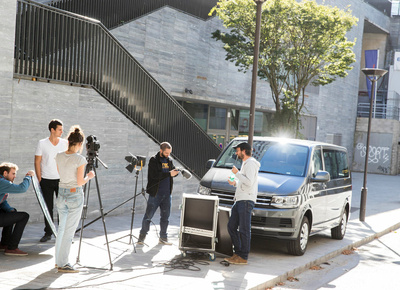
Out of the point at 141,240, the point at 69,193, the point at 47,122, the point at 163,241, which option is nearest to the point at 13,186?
the point at 69,193

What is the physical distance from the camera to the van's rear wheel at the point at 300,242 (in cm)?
920

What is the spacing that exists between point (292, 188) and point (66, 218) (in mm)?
4097

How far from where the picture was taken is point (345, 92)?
36344 mm

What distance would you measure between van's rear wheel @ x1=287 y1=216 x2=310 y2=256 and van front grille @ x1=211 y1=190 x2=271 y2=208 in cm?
78

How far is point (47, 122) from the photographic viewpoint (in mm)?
10703

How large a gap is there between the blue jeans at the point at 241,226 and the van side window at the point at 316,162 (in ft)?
7.82

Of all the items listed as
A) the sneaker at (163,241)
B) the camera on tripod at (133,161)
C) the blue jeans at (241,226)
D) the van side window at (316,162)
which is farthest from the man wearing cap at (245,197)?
the van side window at (316,162)

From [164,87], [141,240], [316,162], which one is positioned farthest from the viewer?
[164,87]

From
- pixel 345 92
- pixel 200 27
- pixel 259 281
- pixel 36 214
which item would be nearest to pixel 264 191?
pixel 259 281

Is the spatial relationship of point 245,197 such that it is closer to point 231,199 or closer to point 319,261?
point 231,199

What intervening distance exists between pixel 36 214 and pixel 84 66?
3.30m

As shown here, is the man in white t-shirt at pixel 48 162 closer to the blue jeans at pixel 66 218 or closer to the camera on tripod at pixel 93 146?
the camera on tripod at pixel 93 146

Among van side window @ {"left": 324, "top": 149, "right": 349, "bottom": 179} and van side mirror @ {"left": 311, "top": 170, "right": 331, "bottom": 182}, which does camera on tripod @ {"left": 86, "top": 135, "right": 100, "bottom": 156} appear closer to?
van side mirror @ {"left": 311, "top": 170, "right": 331, "bottom": 182}

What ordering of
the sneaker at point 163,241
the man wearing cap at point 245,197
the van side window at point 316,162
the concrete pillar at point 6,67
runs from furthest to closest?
the van side window at point 316,162 → the concrete pillar at point 6,67 → the sneaker at point 163,241 → the man wearing cap at point 245,197
